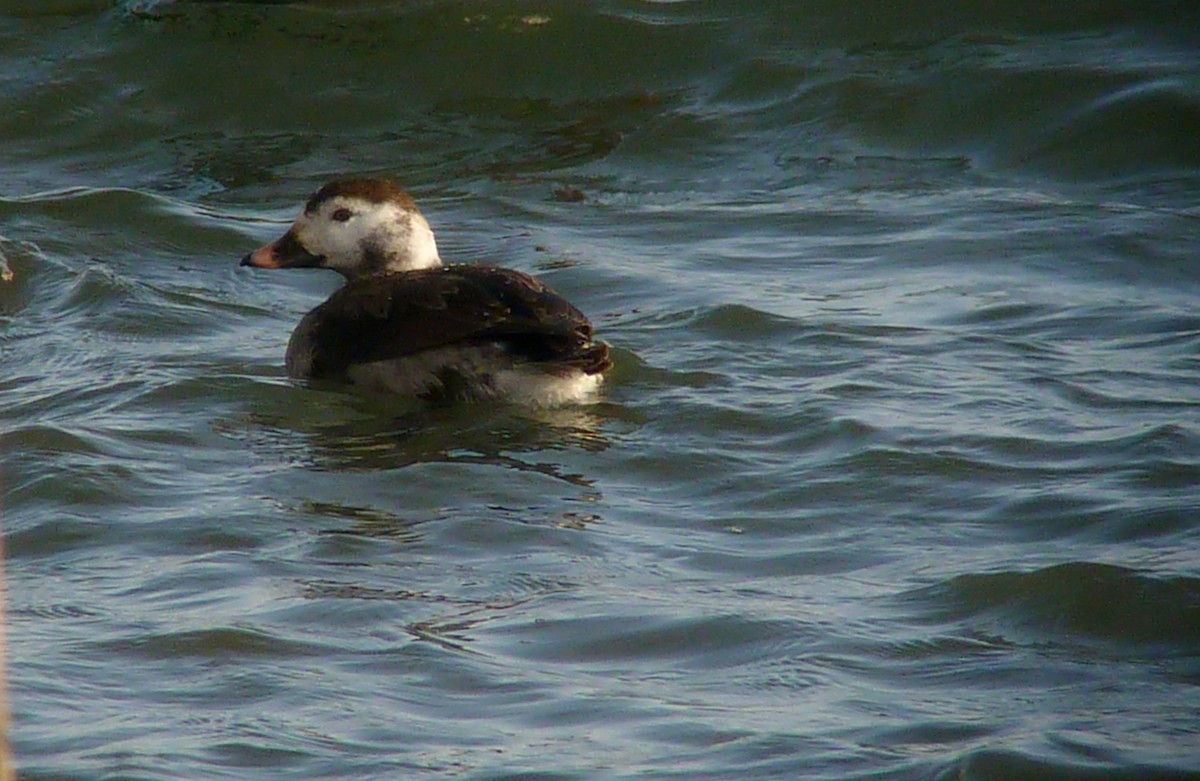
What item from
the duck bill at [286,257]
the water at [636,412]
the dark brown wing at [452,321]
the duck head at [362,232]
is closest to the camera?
the water at [636,412]

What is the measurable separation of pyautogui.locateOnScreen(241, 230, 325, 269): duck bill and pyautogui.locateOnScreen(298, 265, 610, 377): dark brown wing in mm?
750

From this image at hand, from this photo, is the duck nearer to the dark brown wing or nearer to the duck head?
the dark brown wing

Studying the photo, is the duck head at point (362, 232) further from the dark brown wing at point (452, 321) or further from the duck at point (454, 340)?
the dark brown wing at point (452, 321)

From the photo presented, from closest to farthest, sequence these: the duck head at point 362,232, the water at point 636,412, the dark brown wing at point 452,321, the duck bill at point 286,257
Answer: the water at point 636,412 < the dark brown wing at point 452,321 < the duck head at point 362,232 < the duck bill at point 286,257

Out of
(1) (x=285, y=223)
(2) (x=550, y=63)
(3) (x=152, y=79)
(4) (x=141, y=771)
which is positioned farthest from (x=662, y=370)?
(3) (x=152, y=79)

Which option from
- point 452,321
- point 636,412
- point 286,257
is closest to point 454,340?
point 452,321

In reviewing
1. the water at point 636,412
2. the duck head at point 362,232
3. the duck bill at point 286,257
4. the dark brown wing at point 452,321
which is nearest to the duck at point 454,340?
the dark brown wing at point 452,321

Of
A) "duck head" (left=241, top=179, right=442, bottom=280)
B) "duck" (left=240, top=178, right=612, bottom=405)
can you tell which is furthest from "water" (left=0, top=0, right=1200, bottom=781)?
"duck head" (left=241, top=179, right=442, bottom=280)

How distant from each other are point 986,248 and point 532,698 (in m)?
5.27

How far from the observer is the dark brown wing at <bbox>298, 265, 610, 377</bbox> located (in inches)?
301

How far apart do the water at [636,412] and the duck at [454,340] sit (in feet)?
0.44

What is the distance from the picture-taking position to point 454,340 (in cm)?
776

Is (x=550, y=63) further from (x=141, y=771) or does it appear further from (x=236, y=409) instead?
(x=141, y=771)

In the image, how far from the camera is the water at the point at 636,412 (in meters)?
4.80
